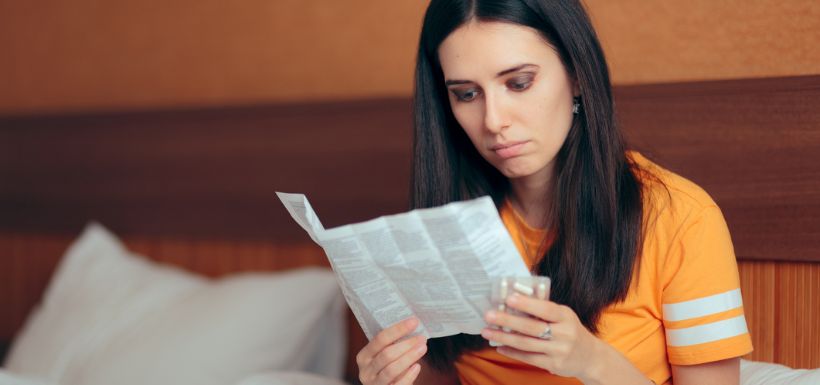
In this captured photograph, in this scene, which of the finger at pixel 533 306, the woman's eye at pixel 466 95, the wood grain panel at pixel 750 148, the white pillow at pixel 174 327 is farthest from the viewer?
the white pillow at pixel 174 327

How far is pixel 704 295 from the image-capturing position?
4.14 ft

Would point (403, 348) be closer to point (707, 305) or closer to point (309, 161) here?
point (707, 305)

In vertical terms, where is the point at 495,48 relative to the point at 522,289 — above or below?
above

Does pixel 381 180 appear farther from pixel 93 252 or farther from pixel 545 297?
pixel 545 297

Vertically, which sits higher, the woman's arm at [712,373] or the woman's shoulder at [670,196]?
the woman's shoulder at [670,196]

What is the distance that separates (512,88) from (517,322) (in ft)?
1.25

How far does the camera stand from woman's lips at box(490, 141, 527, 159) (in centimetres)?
132

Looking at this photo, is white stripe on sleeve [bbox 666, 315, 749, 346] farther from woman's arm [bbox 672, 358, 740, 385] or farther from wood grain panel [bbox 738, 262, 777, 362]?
wood grain panel [bbox 738, 262, 777, 362]

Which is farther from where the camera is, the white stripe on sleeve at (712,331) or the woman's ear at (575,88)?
the woman's ear at (575,88)

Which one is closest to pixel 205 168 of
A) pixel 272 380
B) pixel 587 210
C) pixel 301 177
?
pixel 301 177

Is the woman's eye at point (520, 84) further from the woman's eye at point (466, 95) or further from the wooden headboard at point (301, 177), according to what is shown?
the wooden headboard at point (301, 177)

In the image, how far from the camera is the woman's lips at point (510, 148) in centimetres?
132

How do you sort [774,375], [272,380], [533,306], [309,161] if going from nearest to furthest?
[533,306]
[774,375]
[272,380]
[309,161]

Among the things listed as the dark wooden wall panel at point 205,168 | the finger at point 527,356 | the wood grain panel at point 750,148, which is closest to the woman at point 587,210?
the finger at point 527,356
